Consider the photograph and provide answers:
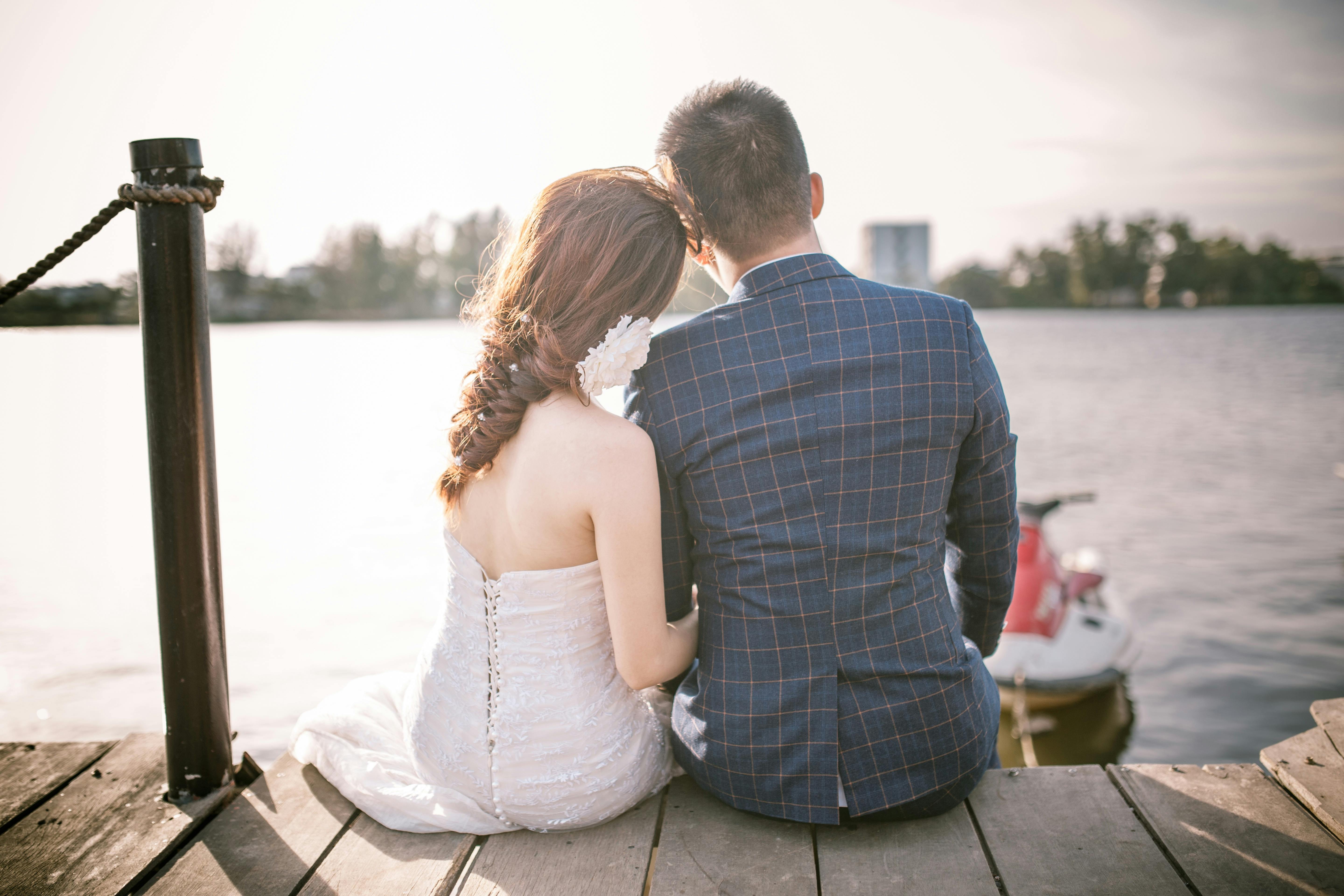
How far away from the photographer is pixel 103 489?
41.0ft

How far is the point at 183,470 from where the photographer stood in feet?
6.22

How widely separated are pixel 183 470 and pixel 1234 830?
94.5 inches

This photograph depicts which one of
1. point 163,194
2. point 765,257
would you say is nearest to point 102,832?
point 163,194

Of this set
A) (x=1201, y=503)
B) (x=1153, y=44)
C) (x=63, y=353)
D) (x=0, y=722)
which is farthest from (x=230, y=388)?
(x=1153, y=44)

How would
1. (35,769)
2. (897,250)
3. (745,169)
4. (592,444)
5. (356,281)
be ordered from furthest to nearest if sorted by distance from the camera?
(356,281) → (897,250) → (35,769) → (745,169) → (592,444)

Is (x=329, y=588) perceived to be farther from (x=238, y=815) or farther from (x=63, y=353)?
(x=63, y=353)

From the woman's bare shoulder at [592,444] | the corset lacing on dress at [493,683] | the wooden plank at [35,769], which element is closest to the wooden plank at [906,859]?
the corset lacing on dress at [493,683]

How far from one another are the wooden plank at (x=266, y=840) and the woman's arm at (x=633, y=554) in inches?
30.1

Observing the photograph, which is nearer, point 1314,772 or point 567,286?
point 567,286

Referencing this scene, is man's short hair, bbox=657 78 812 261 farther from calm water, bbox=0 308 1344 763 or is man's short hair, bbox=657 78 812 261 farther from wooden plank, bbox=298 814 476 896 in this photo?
wooden plank, bbox=298 814 476 896

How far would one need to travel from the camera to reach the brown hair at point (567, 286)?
1.61 m

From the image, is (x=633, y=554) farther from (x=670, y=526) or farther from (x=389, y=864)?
(x=389, y=864)

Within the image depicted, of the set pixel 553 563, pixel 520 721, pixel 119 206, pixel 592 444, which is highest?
pixel 119 206

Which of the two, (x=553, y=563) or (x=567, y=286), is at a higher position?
(x=567, y=286)
